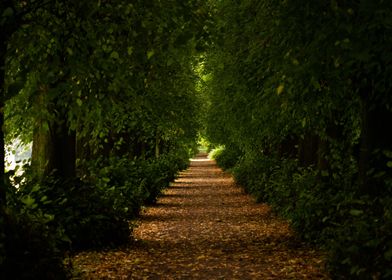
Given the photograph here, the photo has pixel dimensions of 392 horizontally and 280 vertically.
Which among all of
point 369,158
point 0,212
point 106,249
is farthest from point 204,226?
point 0,212

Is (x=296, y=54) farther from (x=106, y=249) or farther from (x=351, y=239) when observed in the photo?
(x=106, y=249)

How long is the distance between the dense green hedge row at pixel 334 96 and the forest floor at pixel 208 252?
2.14ft

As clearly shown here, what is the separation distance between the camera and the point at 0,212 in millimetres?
6465

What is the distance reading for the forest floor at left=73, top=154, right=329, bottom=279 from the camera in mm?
9391

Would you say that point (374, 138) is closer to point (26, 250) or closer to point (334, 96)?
point (334, 96)

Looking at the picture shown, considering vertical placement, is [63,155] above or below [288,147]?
above

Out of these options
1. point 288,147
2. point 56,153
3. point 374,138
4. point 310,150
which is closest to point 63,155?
point 56,153

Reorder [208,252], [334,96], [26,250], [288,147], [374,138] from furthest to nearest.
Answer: [288,147]
[208,252]
[334,96]
[374,138]
[26,250]

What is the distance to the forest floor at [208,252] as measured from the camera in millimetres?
9391

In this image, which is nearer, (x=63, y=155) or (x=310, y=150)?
(x=63, y=155)

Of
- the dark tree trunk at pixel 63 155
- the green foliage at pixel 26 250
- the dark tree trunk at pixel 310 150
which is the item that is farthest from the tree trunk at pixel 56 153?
the dark tree trunk at pixel 310 150

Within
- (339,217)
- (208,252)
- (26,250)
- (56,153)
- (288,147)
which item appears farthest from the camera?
(288,147)

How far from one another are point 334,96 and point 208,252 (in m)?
4.04

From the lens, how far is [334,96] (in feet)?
31.2
